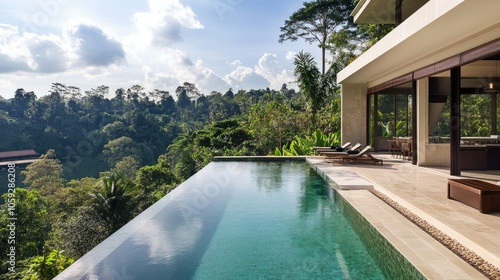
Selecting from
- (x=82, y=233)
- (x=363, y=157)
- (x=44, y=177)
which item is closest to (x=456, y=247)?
(x=363, y=157)

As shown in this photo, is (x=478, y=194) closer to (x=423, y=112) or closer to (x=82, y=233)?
(x=423, y=112)

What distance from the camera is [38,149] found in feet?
194

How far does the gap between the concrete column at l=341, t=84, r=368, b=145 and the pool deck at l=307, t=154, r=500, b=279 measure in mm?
6830

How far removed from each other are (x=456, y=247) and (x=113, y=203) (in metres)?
24.7

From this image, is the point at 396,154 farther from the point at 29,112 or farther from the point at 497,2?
the point at 29,112

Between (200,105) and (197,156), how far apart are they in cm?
6214

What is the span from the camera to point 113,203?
2566 cm

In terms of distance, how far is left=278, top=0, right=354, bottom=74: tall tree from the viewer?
3206 cm

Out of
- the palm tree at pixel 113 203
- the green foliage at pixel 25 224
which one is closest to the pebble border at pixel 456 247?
the palm tree at pixel 113 203

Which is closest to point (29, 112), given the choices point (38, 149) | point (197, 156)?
point (38, 149)

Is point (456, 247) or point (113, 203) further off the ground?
point (456, 247)

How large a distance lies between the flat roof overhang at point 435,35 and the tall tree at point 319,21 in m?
21.2

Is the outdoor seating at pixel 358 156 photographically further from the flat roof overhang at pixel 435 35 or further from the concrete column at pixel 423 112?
the flat roof overhang at pixel 435 35

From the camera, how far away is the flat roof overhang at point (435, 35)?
5770mm
